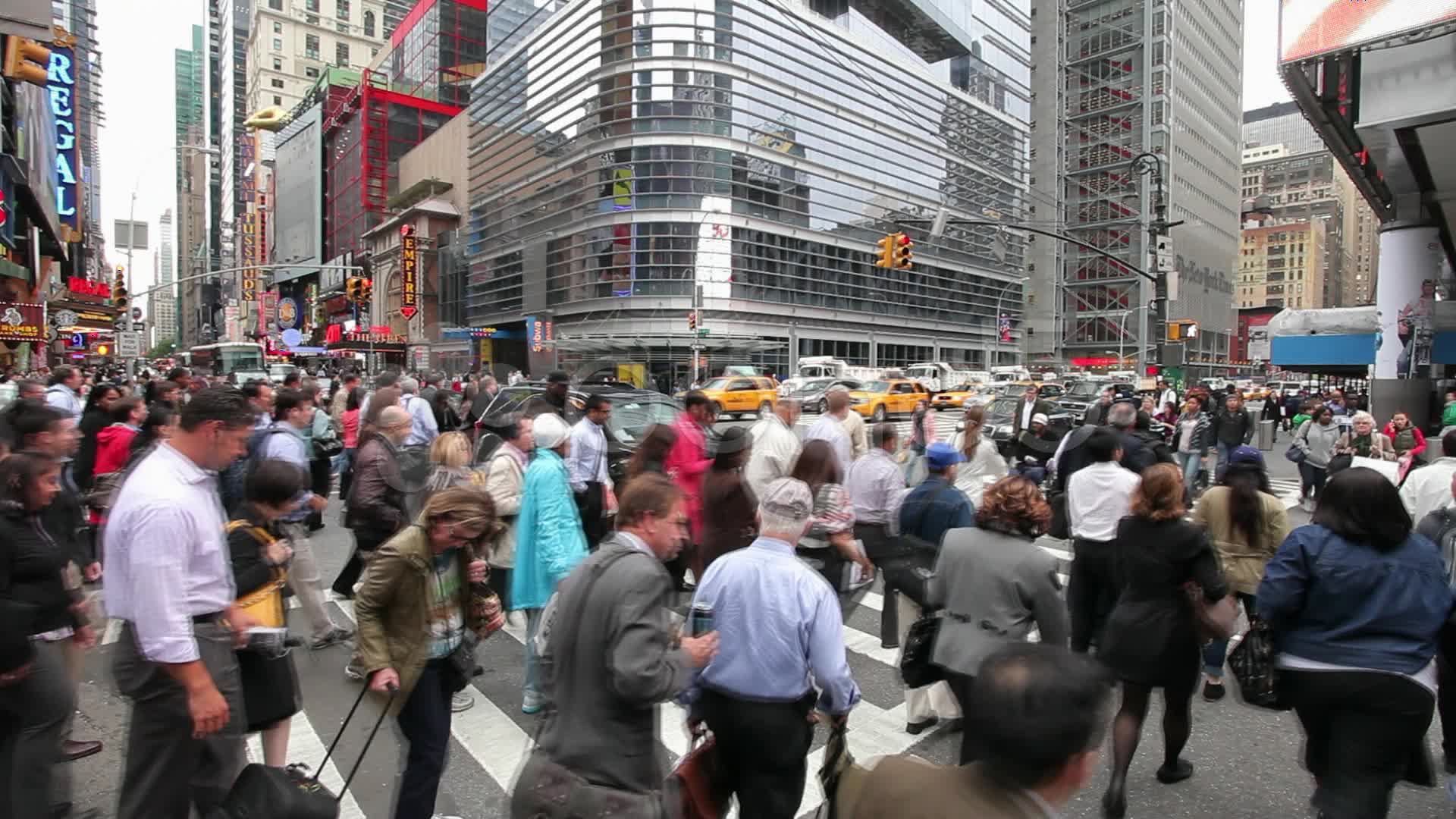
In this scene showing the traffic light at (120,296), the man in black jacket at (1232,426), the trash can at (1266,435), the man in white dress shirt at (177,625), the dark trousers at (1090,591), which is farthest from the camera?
the traffic light at (120,296)

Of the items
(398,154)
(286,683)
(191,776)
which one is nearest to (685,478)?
(286,683)

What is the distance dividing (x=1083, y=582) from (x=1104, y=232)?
290 feet

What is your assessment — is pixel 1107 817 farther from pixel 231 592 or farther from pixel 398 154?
pixel 398 154

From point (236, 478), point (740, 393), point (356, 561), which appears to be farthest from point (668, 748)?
point (740, 393)

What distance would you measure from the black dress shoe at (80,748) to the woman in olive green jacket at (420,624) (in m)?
2.52

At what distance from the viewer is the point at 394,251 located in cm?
7456

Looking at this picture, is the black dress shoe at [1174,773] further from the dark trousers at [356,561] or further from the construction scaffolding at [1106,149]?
the construction scaffolding at [1106,149]

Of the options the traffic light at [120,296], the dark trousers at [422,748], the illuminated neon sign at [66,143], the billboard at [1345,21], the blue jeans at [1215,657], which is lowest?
the blue jeans at [1215,657]

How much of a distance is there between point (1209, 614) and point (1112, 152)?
91.1 meters

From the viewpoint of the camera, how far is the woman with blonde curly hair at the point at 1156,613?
12.6 feet

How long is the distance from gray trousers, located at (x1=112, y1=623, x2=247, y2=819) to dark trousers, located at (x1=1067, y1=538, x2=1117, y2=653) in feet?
15.2

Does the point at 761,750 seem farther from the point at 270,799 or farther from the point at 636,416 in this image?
the point at 636,416

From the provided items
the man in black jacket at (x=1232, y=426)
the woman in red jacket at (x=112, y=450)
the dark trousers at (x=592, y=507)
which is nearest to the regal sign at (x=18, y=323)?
the woman in red jacket at (x=112, y=450)

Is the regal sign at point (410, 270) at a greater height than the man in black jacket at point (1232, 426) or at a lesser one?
greater
